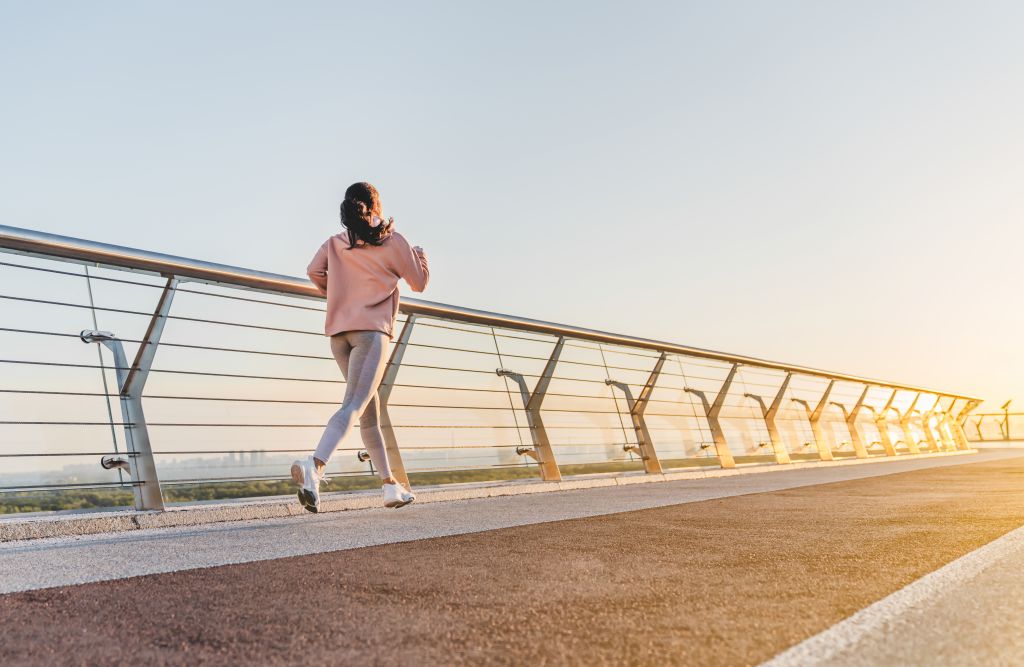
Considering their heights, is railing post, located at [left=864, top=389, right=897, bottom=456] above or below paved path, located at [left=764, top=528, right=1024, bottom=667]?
below

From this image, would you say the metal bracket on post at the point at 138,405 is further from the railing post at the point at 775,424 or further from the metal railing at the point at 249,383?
the railing post at the point at 775,424

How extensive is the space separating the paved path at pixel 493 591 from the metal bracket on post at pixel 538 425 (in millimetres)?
2798

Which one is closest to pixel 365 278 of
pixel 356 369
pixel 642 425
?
pixel 356 369

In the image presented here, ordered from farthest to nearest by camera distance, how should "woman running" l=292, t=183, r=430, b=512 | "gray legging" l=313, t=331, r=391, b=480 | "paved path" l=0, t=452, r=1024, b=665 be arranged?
1. "woman running" l=292, t=183, r=430, b=512
2. "gray legging" l=313, t=331, r=391, b=480
3. "paved path" l=0, t=452, r=1024, b=665

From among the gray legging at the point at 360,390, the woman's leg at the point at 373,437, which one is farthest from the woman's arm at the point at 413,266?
the woman's leg at the point at 373,437

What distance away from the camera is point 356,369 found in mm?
3861

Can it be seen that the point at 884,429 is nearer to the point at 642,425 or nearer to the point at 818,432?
the point at 818,432

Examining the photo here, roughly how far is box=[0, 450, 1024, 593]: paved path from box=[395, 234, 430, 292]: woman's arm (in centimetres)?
122

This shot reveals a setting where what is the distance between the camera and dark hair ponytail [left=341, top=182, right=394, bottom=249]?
3894mm

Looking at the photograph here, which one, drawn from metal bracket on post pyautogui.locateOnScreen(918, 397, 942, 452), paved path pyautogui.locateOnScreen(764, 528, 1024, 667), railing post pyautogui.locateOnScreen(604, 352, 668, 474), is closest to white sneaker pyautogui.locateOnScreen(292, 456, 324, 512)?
paved path pyautogui.locateOnScreen(764, 528, 1024, 667)

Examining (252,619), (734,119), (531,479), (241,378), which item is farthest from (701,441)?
(252,619)

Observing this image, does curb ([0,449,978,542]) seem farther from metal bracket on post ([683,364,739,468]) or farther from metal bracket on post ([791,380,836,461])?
metal bracket on post ([791,380,836,461])

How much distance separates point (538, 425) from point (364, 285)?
3.36m

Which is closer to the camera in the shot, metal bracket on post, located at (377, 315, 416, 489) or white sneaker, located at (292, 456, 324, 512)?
white sneaker, located at (292, 456, 324, 512)
